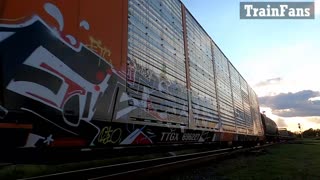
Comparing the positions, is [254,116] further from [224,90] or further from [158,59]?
[158,59]

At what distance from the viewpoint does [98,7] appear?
588 cm

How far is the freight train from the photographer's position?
13.9ft

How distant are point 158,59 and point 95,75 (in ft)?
9.78

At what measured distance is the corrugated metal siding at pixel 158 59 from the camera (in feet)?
23.3

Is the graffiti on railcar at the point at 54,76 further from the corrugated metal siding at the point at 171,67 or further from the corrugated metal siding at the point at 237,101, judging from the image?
the corrugated metal siding at the point at 237,101

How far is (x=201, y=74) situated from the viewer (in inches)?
489

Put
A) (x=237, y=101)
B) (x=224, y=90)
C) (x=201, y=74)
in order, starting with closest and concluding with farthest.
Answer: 1. (x=201, y=74)
2. (x=224, y=90)
3. (x=237, y=101)

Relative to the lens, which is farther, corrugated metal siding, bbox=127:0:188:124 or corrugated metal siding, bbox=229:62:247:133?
corrugated metal siding, bbox=229:62:247:133

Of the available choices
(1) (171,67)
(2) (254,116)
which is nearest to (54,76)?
(1) (171,67)

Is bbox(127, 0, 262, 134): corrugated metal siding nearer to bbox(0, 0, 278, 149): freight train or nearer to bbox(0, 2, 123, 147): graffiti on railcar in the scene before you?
bbox(0, 0, 278, 149): freight train

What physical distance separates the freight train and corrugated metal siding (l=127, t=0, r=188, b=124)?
0.02 meters

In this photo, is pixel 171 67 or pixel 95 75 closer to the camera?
pixel 95 75

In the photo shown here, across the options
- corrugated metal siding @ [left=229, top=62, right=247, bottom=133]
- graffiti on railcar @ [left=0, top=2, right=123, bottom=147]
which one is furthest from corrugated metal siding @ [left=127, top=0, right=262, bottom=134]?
corrugated metal siding @ [left=229, top=62, right=247, bottom=133]

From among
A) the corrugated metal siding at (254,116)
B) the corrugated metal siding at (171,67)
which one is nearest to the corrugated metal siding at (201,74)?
the corrugated metal siding at (171,67)
